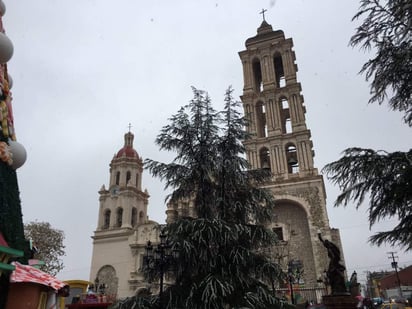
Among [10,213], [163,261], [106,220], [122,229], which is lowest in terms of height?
[163,261]

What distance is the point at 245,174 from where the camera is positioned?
8781 millimetres

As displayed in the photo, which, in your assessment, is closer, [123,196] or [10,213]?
[10,213]

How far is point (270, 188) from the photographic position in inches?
845

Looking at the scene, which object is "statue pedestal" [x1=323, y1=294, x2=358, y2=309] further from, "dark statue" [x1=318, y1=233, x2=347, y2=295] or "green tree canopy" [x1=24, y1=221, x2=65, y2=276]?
"green tree canopy" [x1=24, y1=221, x2=65, y2=276]

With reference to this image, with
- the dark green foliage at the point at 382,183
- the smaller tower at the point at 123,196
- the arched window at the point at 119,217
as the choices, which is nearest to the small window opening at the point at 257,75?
the smaller tower at the point at 123,196

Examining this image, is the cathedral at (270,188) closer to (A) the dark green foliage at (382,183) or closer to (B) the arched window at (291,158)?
(B) the arched window at (291,158)

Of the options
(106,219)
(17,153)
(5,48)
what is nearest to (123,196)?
(106,219)

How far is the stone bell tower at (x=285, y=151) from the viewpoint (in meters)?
19.8

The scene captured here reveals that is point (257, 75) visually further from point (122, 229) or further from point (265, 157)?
point (122, 229)

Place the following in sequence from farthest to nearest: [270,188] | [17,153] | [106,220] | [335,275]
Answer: [106,220] < [270,188] < [335,275] < [17,153]

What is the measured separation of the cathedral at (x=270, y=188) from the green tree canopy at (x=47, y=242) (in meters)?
4.27

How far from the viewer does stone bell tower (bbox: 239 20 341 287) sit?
19812mm

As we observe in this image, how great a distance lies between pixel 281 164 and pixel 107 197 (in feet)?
53.7

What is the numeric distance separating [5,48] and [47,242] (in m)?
21.6
